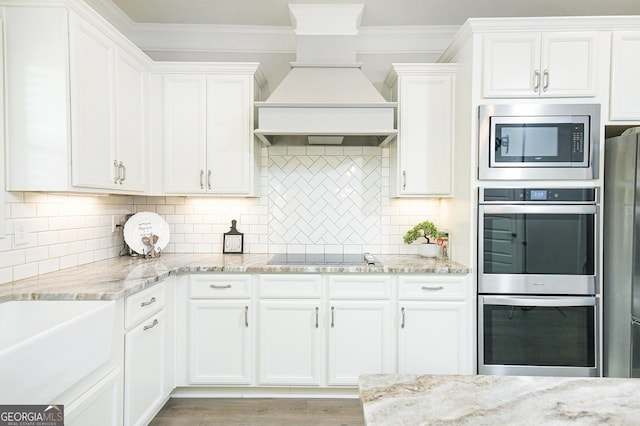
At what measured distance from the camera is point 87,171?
2178mm

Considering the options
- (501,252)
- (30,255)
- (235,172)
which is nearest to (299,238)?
(235,172)

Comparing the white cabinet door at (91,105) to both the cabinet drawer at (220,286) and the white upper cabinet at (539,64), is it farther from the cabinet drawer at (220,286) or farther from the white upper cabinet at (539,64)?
the white upper cabinet at (539,64)

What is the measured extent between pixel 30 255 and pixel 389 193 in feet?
8.21

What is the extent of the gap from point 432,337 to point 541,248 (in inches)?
35.9

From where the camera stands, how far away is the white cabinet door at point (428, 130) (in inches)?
114

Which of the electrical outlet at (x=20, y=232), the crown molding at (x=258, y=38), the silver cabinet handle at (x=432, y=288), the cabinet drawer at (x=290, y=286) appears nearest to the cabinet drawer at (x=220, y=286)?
the cabinet drawer at (x=290, y=286)

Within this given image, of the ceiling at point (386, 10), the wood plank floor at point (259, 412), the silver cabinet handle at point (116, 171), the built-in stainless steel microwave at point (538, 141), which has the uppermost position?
the ceiling at point (386, 10)

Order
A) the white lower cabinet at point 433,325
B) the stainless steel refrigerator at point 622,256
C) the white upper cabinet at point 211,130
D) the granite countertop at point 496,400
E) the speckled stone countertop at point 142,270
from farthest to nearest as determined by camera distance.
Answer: the white upper cabinet at point 211,130 < the white lower cabinet at point 433,325 < the stainless steel refrigerator at point 622,256 < the speckled stone countertop at point 142,270 < the granite countertop at point 496,400

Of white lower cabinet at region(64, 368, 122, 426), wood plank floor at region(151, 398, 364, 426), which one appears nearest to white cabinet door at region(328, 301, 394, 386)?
wood plank floor at region(151, 398, 364, 426)

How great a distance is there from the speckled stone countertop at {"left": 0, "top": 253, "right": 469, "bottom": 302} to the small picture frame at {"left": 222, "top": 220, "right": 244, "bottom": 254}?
7 cm

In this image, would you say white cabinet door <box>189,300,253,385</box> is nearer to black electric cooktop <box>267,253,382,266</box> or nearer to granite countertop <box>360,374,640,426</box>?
black electric cooktop <box>267,253,382,266</box>

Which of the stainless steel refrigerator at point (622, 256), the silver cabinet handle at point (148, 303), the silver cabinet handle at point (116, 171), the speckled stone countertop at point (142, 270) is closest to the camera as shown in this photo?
the speckled stone countertop at point (142, 270)

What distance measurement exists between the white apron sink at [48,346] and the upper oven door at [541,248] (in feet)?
7.26

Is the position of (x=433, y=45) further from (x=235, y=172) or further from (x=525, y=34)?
(x=235, y=172)
